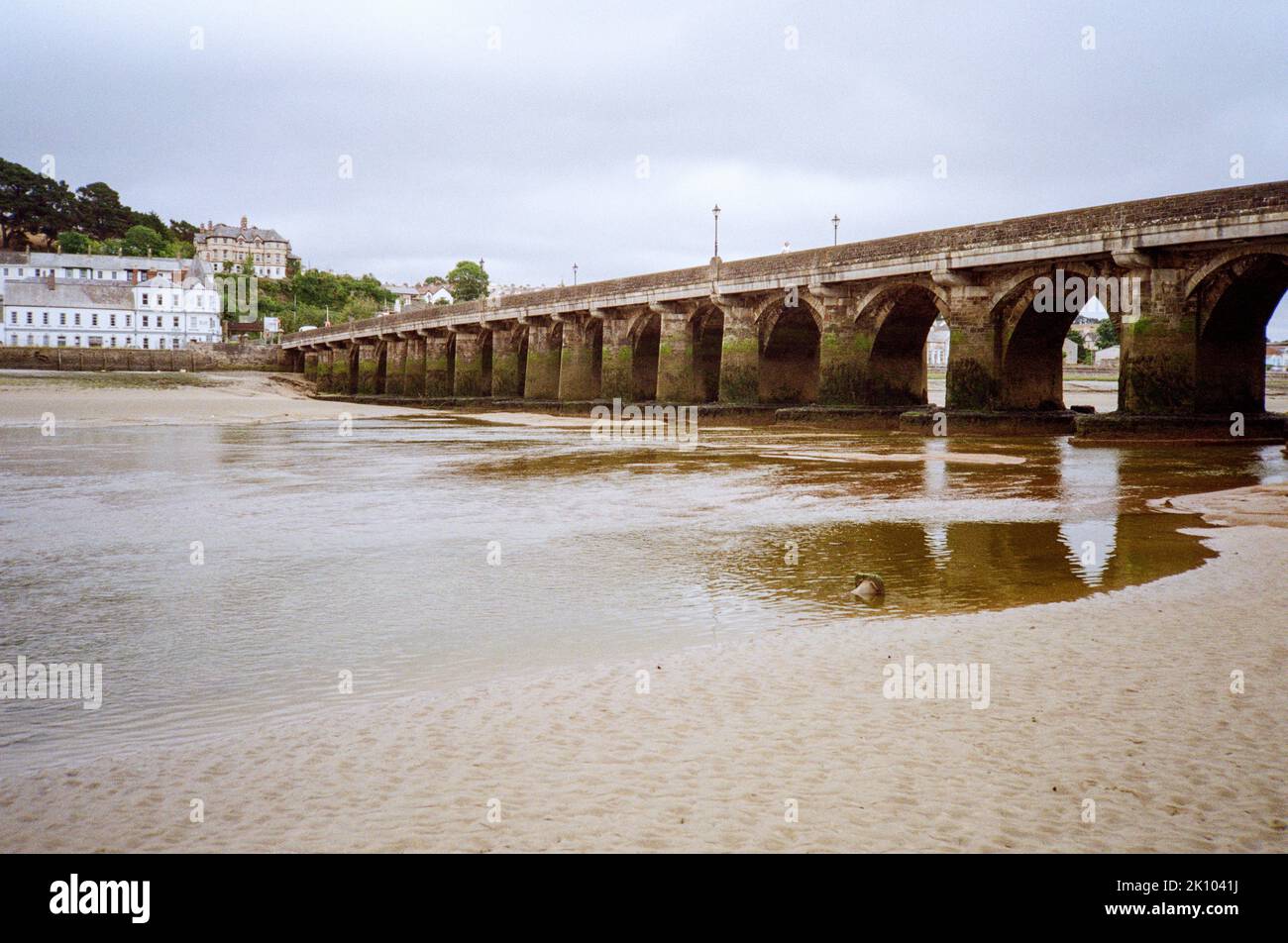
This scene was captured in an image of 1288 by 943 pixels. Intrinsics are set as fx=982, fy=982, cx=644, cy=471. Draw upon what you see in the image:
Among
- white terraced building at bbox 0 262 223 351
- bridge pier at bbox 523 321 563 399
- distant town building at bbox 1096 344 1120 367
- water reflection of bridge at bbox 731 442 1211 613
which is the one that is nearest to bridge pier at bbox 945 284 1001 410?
water reflection of bridge at bbox 731 442 1211 613

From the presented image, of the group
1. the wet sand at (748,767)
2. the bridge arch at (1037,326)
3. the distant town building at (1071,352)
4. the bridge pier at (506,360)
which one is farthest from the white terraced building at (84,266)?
the wet sand at (748,767)

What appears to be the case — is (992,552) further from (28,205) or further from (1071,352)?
(28,205)

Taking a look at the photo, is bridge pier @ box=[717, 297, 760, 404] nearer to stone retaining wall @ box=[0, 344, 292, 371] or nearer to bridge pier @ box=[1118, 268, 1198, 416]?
bridge pier @ box=[1118, 268, 1198, 416]

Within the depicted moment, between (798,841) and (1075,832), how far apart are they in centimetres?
104

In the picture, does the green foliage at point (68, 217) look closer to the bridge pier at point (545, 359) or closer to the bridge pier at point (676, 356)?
the bridge pier at point (545, 359)

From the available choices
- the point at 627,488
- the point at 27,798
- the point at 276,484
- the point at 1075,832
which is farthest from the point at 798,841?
the point at 276,484

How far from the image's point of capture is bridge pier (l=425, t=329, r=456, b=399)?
221ft

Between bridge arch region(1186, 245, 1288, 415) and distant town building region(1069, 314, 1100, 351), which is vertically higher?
distant town building region(1069, 314, 1100, 351)

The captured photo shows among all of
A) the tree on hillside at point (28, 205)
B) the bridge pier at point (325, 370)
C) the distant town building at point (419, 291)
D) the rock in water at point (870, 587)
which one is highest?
the tree on hillside at point (28, 205)

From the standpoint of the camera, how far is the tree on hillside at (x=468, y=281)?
477ft

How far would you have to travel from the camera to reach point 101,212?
152m

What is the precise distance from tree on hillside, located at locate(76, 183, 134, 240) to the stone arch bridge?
120 meters

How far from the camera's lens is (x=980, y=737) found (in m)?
4.60

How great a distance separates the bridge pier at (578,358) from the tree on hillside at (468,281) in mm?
91758
